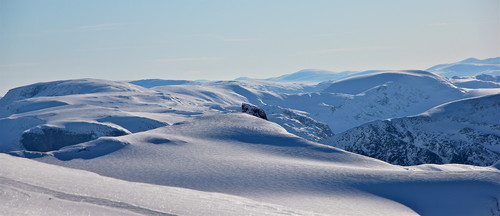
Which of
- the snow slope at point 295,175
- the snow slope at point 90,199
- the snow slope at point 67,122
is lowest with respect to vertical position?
the snow slope at point 67,122

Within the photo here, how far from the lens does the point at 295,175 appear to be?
39250 mm

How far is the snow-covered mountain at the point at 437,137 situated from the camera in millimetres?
75875

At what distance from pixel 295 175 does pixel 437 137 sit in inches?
1914

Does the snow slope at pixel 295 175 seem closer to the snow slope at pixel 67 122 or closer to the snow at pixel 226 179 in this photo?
the snow at pixel 226 179

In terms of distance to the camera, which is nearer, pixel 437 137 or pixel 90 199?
pixel 90 199

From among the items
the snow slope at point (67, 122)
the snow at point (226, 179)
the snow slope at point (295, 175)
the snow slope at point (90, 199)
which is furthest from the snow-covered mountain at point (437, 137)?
the snow slope at point (67, 122)

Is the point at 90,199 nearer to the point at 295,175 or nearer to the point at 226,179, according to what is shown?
the point at 226,179

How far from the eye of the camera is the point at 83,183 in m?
26.2

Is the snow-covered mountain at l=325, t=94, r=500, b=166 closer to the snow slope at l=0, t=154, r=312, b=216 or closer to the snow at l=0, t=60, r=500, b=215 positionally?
the snow at l=0, t=60, r=500, b=215

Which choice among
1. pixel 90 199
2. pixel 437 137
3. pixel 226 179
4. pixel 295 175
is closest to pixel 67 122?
pixel 437 137

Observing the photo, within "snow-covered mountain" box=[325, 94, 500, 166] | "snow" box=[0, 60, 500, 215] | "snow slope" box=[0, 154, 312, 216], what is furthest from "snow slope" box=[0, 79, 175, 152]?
"snow slope" box=[0, 154, 312, 216]

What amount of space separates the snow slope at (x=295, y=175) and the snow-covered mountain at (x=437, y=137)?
89.2ft

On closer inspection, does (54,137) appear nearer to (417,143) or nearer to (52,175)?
(417,143)

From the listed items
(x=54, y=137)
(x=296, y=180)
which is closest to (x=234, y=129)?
(x=296, y=180)
